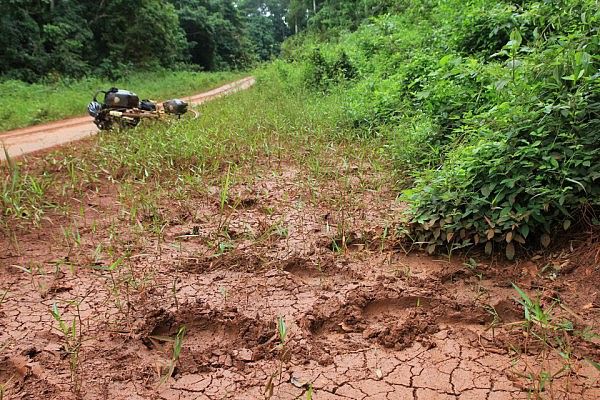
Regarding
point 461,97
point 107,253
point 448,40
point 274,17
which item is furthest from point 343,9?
point 274,17

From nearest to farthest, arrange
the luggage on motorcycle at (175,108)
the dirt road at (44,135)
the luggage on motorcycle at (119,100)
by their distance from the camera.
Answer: the dirt road at (44,135) < the luggage on motorcycle at (119,100) < the luggage on motorcycle at (175,108)

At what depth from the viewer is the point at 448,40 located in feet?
19.2

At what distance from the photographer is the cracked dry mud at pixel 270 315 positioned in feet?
6.03

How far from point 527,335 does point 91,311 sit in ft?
7.06

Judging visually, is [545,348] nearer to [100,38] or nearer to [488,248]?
[488,248]

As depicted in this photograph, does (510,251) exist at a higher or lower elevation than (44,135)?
lower

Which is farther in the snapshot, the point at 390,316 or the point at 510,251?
the point at 510,251

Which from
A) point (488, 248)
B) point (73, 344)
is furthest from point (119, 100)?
point (488, 248)

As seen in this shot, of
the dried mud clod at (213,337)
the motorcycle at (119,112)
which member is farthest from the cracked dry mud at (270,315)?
the motorcycle at (119,112)

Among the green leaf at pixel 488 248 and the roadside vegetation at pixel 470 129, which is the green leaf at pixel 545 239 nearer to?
the roadside vegetation at pixel 470 129

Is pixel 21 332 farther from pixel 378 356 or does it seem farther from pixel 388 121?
pixel 388 121

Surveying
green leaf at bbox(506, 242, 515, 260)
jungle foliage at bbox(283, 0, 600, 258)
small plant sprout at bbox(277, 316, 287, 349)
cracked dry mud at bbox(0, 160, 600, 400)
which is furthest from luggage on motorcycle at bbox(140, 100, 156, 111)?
green leaf at bbox(506, 242, 515, 260)

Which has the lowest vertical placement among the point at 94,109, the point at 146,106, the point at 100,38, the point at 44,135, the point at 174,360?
the point at 174,360

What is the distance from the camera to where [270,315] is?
2.29m
